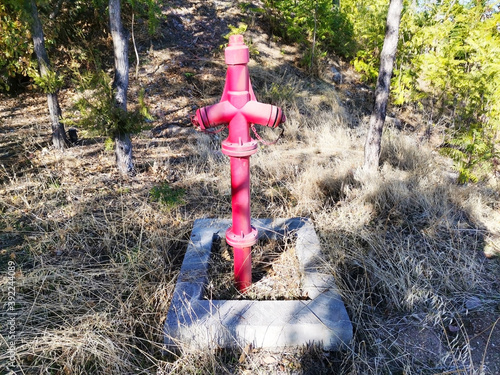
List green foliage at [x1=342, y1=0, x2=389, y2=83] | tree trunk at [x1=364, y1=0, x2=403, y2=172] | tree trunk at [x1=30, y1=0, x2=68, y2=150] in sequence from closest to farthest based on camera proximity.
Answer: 1. tree trunk at [x1=364, y1=0, x2=403, y2=172]
2. tree trunk at [x1=30, y1=0, x2=68, y2=150]
3. green foliage at [x1=342, y1=0, x2=389, y2=83]

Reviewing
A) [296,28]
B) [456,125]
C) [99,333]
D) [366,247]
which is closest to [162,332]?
[99,333]

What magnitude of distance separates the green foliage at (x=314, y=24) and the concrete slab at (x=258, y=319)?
6403 mm

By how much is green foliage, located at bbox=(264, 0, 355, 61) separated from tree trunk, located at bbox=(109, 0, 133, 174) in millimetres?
4674

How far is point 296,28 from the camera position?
24.3 feet

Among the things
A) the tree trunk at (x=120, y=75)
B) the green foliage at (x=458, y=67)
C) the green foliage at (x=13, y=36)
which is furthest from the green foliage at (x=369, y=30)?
the green foliage at (x=13, y=36)

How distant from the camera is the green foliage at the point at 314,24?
7.17 meters

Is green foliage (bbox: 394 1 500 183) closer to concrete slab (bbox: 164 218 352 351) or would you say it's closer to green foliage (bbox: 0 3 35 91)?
concrete slab (bbox: 164 218 352 351)

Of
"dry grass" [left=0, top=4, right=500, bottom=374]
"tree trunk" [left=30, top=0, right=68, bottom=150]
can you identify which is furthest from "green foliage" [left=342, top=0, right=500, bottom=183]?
"tree trunk" [left=30, top=0, right=68, bottom=150]

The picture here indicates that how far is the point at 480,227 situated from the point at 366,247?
1.15 meters

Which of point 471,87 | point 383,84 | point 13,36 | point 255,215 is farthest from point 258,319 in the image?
point 13,36

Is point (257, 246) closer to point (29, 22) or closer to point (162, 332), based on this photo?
point (162, 332)

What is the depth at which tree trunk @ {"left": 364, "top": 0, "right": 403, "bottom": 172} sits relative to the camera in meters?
3.19

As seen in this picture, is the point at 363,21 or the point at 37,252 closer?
the point at 37,252

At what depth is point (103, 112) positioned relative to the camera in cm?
345
